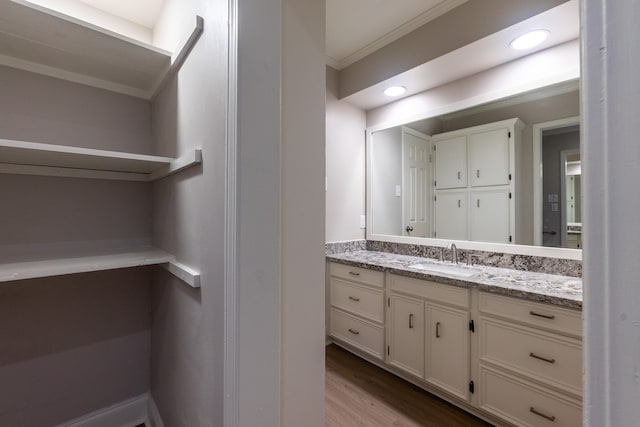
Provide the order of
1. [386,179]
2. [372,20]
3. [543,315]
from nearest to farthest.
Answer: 1. [543,315]
2. [372,20]
3. [386,179]

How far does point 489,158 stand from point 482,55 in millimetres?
758

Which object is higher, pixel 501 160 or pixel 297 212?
pixel 501 160

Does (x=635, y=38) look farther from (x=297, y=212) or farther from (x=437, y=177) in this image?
(x=437, y=177)

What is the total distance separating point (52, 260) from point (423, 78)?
8.70ft

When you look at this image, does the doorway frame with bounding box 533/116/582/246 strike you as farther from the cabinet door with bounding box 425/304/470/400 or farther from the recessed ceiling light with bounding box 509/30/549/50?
the cabinet door with bounding box 425/304/470/400

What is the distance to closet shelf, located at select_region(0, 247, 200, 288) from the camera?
40.9 inches

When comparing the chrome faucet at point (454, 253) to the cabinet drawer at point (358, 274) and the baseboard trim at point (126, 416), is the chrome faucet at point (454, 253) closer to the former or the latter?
the cabinet drawer at point (358, 274)

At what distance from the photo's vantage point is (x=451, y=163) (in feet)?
8.00

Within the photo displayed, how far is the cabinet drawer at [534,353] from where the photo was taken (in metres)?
1.34

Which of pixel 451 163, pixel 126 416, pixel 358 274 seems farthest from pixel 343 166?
pixel 126 416

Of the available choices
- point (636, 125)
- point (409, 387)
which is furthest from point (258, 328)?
point (409, 387)

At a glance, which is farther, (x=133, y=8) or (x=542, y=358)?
(x=133, y=8)

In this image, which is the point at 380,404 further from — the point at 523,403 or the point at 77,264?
the point at 77,264

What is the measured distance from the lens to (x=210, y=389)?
949 millimetres
